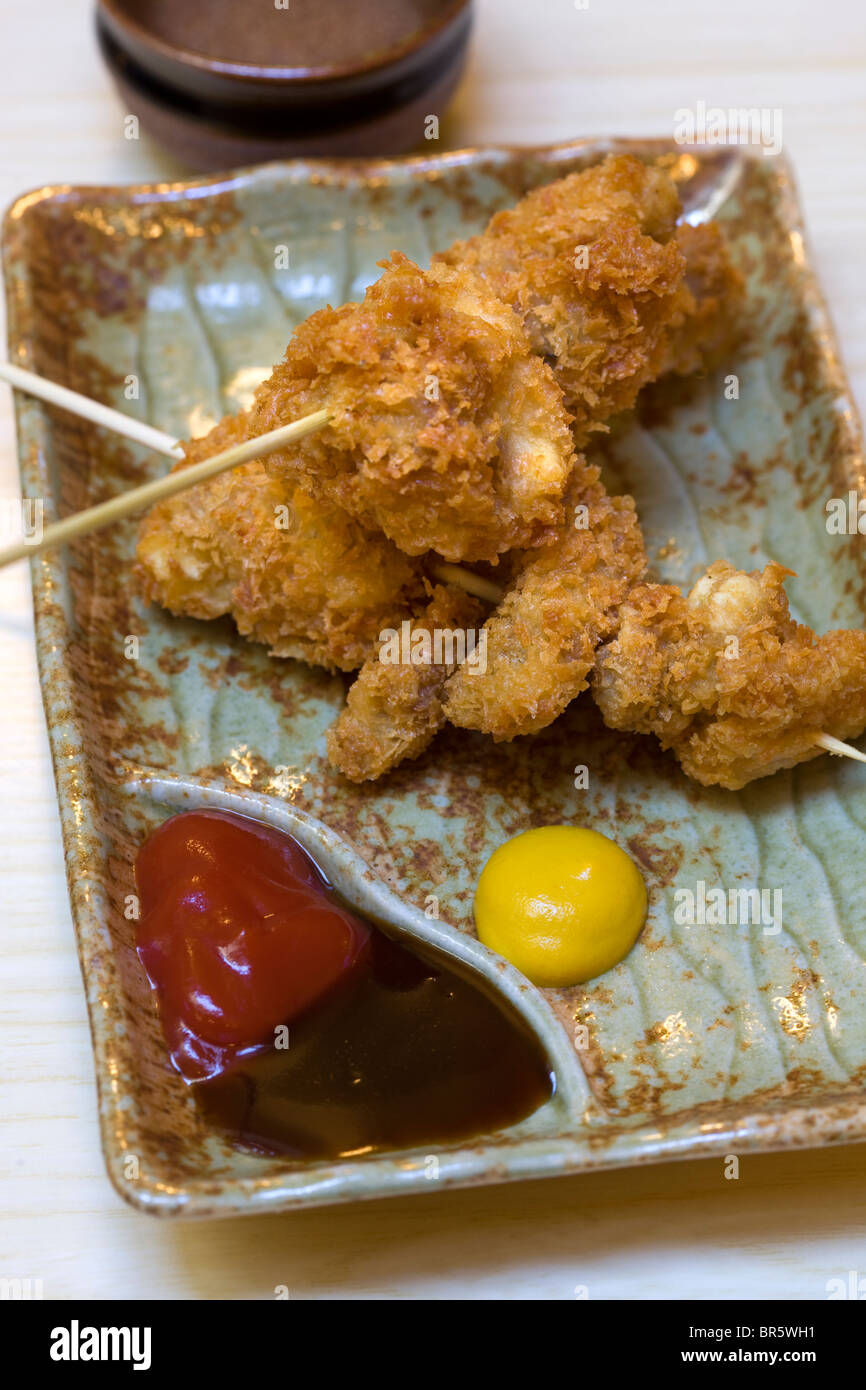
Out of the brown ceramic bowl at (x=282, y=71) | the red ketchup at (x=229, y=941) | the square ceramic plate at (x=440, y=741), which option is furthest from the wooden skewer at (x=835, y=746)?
the brown ceramic bowl at (x=282, y=71)

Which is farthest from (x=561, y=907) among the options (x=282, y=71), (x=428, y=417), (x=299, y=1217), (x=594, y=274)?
(x=282, y=71)

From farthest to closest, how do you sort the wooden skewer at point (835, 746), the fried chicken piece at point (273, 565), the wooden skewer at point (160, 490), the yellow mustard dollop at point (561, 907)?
the fried chicken piece at point (273, 565) < the wooden skewer at point (835, 746) < the yellow mustard dollop at point (561, 907) < the wooden skewer at point (160, 490)

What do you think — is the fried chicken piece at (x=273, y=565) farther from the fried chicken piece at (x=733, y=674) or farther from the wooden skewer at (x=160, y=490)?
the fried chicken piece at (x=733, y=674)

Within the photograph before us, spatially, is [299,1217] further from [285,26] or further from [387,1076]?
[285,26]

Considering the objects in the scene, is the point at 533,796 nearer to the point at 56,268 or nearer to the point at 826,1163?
the point at 826,1163

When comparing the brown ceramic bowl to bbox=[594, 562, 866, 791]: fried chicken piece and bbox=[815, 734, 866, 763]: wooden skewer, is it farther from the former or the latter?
bbox=[815, 734, 866, 763]: wooden skewer
